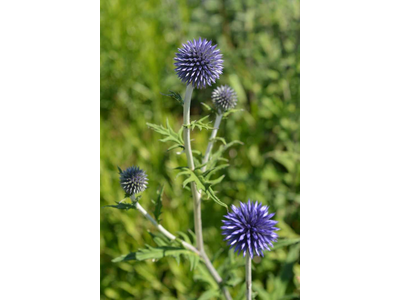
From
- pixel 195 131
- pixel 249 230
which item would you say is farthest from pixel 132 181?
pixel 195 131

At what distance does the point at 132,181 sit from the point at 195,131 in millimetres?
2331


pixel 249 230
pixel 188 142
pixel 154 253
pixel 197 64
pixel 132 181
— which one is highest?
pixel 197 64

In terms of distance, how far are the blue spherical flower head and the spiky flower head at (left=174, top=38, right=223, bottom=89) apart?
62 cm

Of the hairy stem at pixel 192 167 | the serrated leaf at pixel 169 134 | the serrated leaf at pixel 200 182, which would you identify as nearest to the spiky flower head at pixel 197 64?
the hairy stem at pixel 192 167

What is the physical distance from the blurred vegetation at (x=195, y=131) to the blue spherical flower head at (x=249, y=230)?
0.62 metres

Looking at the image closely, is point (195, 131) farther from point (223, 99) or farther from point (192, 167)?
point (192, 167)

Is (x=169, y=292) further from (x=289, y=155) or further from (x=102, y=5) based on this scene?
(x=102, y=5)

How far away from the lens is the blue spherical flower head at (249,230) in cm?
144

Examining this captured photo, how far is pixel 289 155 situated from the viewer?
2.92m

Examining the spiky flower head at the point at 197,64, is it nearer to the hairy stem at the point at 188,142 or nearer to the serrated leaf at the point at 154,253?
the hairy stem at the point at 188,142

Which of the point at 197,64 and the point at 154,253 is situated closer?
the point at 197,64

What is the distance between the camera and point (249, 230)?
56.8 inches

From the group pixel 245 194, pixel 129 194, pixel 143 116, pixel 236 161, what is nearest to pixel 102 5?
pixel 143 116

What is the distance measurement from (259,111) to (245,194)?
0.97m
